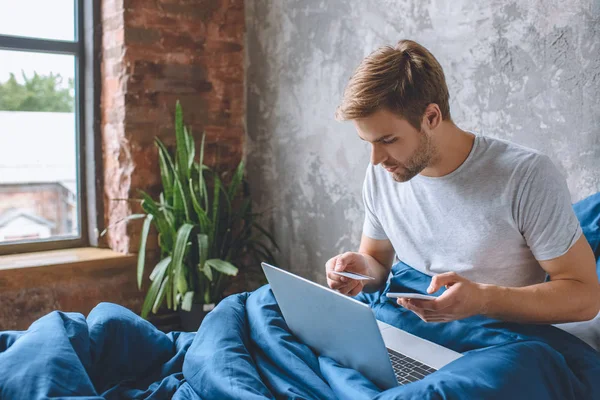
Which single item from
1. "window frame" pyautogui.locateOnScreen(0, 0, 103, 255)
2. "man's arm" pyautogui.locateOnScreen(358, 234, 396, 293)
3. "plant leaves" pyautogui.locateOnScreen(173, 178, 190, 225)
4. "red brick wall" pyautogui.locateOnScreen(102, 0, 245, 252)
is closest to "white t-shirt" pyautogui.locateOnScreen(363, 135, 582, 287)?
"man's arm" pyautogui.locateOnScreen(358, 234, 396, 293)

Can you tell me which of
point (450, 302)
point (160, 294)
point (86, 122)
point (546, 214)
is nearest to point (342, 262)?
point (450, 302)

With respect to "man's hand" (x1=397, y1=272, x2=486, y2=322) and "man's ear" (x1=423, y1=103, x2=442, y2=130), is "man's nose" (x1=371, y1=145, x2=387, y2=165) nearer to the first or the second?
"man's ear" (x1=423, y1=103, x2=442, y2=130)

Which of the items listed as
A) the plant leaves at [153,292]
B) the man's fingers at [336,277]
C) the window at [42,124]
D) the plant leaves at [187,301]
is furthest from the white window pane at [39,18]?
the man's fingers at [336,277]

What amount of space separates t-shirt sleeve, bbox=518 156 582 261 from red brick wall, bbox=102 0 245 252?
220cm

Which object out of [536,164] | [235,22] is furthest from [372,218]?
[235,22]

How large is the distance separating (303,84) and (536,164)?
1.74 m

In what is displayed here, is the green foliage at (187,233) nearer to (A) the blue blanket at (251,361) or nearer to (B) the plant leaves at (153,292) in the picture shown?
(B) the plant leaves at (153,292)

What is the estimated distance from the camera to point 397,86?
1661 millimetres

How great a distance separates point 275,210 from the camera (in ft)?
11.3

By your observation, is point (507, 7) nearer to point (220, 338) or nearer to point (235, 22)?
point (220, 338)

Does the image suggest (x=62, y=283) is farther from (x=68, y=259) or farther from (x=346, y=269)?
(x=346, y=269)

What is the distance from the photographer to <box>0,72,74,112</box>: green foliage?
3.15 m

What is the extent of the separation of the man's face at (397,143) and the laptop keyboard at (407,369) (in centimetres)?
53

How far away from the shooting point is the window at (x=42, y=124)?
10.4 feet
